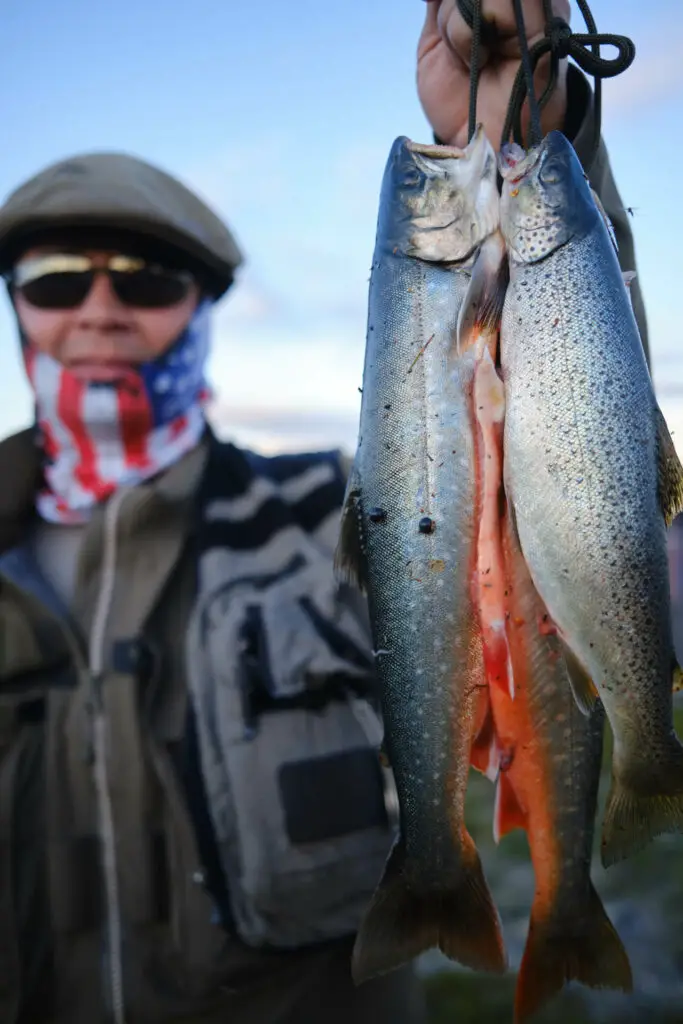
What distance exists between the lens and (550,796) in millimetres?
1668

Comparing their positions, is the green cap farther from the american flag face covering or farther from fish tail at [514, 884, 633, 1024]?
fish tail at [514, 884, 633, 1024]

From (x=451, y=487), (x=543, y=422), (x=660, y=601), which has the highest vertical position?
(x=543, y=422)

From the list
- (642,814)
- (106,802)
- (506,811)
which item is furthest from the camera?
(106,802)

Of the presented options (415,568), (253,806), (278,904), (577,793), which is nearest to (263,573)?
(253,806)

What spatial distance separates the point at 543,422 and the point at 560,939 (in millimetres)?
1017

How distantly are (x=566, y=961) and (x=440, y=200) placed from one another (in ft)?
5.13

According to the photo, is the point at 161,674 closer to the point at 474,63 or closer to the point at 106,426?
the point at 106,426

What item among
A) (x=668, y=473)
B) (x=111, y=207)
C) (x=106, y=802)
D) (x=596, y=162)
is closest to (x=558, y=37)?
(x=596, y=162)

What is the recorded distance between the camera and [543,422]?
1544mm

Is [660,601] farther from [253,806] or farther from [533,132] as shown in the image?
[253,806]

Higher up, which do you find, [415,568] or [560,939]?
[415,568]

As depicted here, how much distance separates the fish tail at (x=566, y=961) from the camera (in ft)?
5.36

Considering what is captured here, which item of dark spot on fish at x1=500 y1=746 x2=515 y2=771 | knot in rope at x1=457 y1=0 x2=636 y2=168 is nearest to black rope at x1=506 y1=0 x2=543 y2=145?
knot in rope at x1=457 y1=0 x2=636 y2=168

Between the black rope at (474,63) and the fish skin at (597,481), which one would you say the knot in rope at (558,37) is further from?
the fish skin at (597,481)
